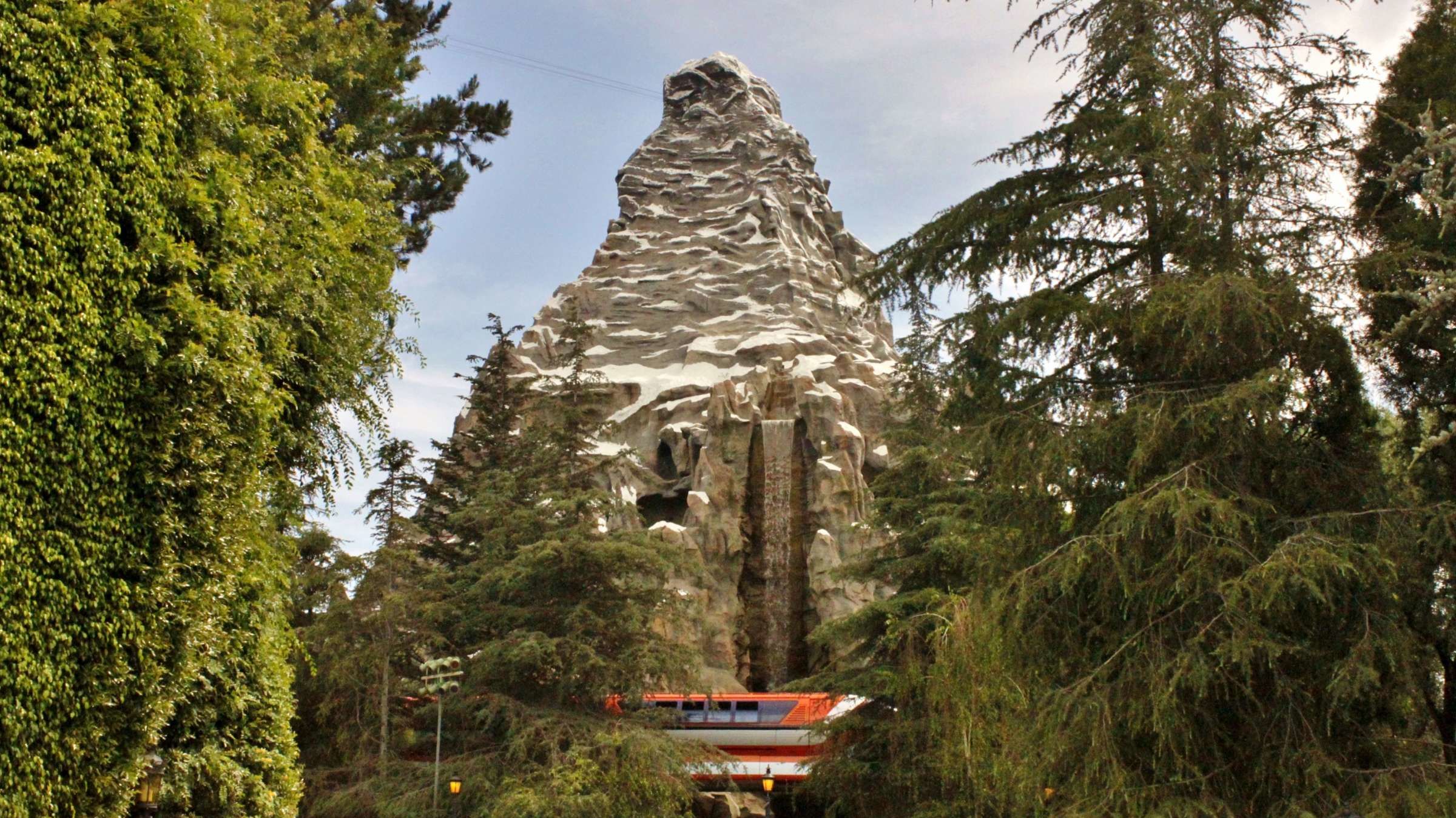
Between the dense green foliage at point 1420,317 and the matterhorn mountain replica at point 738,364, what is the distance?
392 inches

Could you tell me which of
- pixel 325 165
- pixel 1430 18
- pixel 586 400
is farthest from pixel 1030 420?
pixel 586 400

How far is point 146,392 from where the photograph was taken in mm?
7258

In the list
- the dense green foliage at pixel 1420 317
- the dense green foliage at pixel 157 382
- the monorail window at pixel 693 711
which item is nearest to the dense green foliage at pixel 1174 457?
the dense green foliage at pixel 1420 317

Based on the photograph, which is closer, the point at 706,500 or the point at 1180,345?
the point at 1180,345

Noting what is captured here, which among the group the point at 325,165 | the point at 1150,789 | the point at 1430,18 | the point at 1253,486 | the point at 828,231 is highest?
the point at 828,231

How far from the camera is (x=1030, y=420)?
927 centimetres

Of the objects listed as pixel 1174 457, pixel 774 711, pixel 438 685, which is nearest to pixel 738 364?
pixel 774 711

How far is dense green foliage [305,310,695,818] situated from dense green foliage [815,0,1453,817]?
6.95 metres

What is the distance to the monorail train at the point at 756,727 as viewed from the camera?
23.3 m

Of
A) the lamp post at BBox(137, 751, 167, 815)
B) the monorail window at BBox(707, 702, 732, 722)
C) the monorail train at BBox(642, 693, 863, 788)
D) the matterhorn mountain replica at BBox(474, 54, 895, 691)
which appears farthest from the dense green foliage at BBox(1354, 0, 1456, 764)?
the monorail window at BBox(707, 702, 732, 722)

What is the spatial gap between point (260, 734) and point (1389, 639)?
8.42m

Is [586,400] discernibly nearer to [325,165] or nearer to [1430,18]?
[325,165]

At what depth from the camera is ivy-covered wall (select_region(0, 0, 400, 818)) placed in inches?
257

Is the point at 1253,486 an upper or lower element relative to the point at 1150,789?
upper
